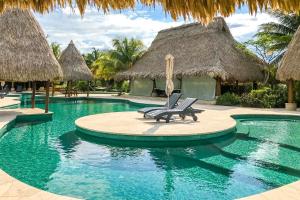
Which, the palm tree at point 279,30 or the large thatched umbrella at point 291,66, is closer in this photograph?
the large thatched umbrella at point 291,66

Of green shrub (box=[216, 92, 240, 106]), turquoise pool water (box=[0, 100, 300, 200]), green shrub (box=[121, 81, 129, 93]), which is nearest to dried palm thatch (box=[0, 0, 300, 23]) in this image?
turquoise pool water (box=[0, 100, 300, 200])

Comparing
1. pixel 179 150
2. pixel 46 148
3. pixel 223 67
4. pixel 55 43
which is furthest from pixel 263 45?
pixel 55 43

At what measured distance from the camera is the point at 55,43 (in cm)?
4078

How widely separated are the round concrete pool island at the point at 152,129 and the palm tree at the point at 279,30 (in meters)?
10.5

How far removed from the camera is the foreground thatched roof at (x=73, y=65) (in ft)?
80.7

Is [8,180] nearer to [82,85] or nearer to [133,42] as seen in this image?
[133,42]

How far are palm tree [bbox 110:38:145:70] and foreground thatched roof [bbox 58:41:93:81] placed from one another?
4.72 metres

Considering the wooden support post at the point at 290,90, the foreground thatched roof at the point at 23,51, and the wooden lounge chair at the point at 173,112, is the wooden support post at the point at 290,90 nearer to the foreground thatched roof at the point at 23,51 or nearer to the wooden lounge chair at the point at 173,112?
the wooden lounge chair at the point at 173,112

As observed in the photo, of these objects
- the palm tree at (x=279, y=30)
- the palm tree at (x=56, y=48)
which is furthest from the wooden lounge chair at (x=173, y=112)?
the palm tree at (x=56, y=48)

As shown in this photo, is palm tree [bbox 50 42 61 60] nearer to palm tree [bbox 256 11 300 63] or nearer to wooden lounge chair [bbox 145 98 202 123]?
palm tree [bbox 256 11 300 63]

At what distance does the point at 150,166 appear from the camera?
6.53 m

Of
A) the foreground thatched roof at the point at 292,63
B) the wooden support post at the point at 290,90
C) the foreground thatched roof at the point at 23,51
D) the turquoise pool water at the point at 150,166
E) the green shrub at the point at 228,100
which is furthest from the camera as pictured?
the green shrub at the point at 228,100

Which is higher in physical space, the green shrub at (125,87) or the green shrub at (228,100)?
the green shrub at (125,87)

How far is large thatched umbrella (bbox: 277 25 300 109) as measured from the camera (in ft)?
51.0
